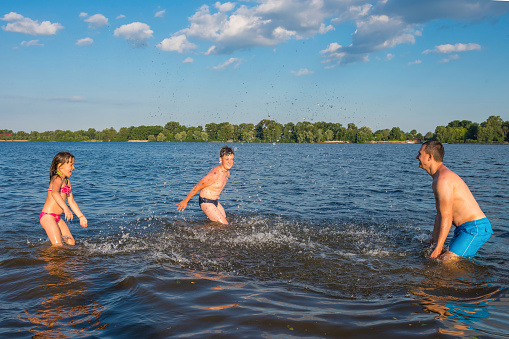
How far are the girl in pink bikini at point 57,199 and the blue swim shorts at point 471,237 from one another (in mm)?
8408

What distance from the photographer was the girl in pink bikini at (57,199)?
805cm

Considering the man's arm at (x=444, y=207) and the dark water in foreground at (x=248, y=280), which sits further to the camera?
the man's arm at (x=444, y=207)

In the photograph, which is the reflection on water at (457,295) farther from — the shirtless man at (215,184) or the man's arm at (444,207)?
the shirtless man at (215,184)

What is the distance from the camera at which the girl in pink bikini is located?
8.05 meters

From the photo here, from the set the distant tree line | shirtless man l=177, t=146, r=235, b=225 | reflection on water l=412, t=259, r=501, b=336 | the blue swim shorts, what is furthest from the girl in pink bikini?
the distant tree line

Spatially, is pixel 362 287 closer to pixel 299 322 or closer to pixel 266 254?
pixel 299 322

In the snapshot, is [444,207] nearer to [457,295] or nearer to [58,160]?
[457,295]

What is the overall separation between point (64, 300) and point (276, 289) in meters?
3.44

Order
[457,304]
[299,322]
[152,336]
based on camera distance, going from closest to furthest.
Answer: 1. [152,336]
2. [299,322]
3. [457,304]

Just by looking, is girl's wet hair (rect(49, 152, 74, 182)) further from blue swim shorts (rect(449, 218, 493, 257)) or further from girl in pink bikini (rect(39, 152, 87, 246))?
blue swim shorts (rect(449, 218, 493, 257))

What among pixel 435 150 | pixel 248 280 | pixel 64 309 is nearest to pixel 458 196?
pixel 435 150

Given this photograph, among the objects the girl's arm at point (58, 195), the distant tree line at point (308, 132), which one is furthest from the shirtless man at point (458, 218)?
the distant tree line at point (308, 132)

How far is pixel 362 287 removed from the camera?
→ 20.5ft

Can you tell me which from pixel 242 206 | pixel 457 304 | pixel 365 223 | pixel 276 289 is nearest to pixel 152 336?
pixel 276 289
